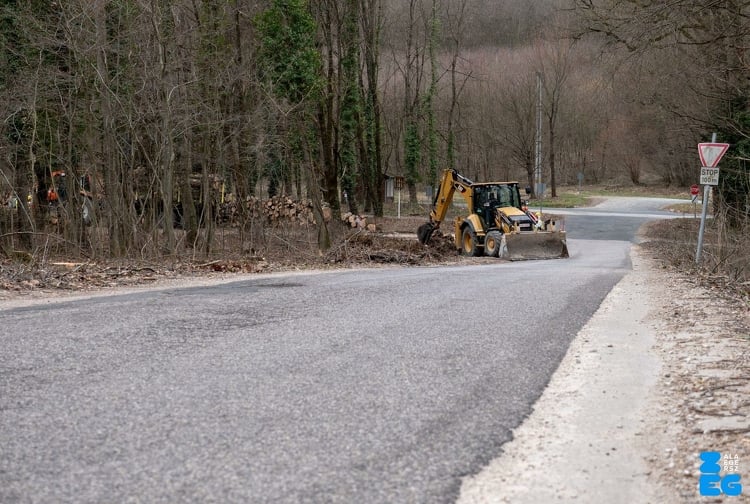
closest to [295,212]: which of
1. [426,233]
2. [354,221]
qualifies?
[354,221]

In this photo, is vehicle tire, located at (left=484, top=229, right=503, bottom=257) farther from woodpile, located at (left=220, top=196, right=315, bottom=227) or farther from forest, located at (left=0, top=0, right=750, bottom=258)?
woodpile, located at (left=220, top=196, right=315, bottom=227)

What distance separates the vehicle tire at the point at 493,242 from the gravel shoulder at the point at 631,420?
1599 centimetres

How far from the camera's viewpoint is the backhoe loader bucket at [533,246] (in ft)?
85.6

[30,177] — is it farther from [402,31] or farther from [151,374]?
[402,31]

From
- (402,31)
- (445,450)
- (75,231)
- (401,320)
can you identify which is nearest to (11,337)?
(401,320)

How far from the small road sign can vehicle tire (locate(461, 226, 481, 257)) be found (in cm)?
1015

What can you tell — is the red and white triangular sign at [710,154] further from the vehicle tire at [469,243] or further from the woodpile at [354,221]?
the woodpile at [354,221]

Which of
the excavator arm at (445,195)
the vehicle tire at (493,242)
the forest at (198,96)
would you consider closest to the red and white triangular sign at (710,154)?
the forest at (198,96)

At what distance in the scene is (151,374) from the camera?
660 cm

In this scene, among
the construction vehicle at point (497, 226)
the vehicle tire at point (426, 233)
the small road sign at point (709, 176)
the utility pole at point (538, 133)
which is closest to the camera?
the small road sign at point (709, 176)

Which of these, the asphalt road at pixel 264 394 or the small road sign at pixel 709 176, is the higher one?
the small road sign at pixel 709 176

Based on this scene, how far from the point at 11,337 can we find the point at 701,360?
694 centimetres

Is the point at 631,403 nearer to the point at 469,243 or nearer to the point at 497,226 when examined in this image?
the point at 497,226

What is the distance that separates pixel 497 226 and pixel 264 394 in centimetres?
2213
